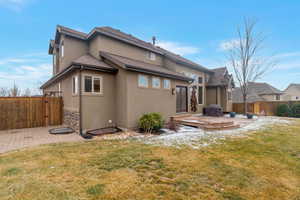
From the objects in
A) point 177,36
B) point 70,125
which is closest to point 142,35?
point 177,36

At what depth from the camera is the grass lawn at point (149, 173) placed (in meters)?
2.60

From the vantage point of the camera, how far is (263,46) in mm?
13797

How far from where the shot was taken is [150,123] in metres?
7.65

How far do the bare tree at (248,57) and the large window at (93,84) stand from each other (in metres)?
13.4

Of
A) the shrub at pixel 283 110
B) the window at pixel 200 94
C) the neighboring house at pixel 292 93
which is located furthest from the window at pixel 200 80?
the neighboring house at pixel 292 93

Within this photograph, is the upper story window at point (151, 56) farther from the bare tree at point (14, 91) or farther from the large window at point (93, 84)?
the bare tree at point (14, 91)

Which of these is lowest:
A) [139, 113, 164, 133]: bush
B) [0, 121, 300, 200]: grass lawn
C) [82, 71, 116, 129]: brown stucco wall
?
[0, 121, 300, 200]: grass lawn

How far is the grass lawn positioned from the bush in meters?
2.50

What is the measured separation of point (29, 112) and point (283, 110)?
24093 mm

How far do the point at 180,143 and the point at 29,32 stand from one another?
18855mm

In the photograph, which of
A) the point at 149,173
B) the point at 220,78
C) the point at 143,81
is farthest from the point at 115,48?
the point at 220,78

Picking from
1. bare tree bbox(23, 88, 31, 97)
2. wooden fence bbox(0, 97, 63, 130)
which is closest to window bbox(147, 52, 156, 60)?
wooden fence bbox(0, 97, 63, 130)

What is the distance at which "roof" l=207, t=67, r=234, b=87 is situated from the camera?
A: 1488 centimetres

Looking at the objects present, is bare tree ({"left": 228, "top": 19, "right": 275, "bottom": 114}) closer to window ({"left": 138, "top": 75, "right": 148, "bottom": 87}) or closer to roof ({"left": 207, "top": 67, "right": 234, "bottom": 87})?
roof ({"left": 207, "top": 67, "right": 234, "bottom": 87})
